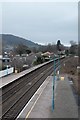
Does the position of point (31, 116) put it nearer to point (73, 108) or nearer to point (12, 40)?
point (73, 108)

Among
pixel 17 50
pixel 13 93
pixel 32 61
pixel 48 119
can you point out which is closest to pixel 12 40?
pixel 17 50

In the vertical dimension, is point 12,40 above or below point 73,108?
above

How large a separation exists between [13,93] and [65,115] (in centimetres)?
1074

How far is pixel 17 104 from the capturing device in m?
22.4

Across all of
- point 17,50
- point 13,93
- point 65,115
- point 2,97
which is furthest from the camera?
point 17,50

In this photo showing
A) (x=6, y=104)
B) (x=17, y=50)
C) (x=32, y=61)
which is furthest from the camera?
(x=17, y=50)

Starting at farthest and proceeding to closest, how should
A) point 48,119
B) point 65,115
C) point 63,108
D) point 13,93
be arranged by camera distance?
point 13,93 < point 63,108 < point 65,115 < point 48,119

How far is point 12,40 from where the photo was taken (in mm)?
185000

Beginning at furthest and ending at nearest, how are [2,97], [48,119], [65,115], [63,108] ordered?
[2,97] < [63,108] < [65,115] < [48,119]

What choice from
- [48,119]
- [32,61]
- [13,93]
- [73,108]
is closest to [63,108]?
[73,108]

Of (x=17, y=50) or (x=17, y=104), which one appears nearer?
(x=17, y=104)

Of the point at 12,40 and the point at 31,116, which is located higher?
the point at 12,40

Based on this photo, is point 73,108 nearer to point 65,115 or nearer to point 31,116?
point 65,115

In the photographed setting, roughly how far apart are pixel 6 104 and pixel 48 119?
6482mm
